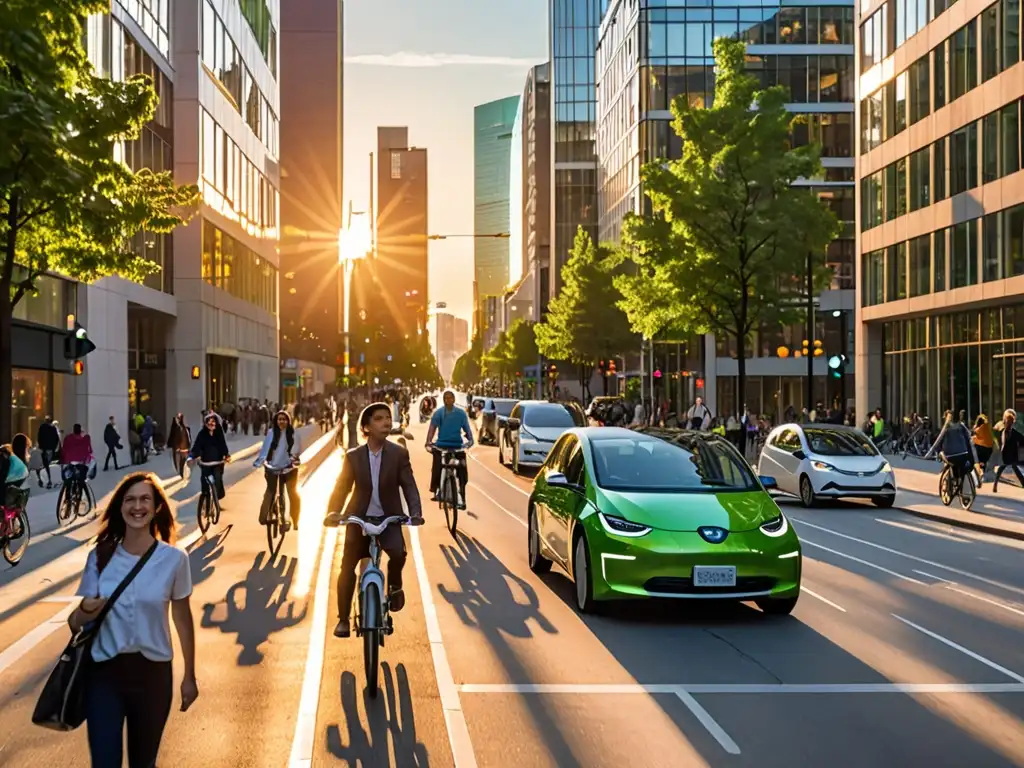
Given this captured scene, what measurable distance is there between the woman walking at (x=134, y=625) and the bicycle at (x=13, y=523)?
35.6 ft

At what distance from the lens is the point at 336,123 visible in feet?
627

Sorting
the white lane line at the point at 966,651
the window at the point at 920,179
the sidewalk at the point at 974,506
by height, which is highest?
the window at the point at 920,179

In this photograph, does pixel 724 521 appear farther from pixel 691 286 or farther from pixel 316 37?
pixel 316 37

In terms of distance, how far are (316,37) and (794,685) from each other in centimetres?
19936

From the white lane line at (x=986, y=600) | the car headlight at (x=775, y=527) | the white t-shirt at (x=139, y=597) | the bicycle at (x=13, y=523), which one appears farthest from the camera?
the bicycle at (x=13, y=523)

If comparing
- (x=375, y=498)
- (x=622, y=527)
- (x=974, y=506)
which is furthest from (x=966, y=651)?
(x=974, y=506)

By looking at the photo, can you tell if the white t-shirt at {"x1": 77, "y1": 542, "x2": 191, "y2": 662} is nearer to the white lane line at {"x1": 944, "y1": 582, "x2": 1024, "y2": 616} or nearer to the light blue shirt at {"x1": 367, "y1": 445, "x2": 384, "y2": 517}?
the light blue shirt at {"x1": 367, "y1": 445, "x2": 384, "y2": 517}

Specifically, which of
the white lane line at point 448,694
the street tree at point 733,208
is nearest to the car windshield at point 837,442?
the street tree at point 733,208

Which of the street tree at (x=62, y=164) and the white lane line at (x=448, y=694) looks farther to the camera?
the street tree at (x=62, y=164)

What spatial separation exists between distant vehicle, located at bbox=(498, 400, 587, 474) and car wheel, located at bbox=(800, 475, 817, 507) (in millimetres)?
7721

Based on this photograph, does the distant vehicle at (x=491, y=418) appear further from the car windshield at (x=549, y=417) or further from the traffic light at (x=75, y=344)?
the traffic light at (x=75, y=344)

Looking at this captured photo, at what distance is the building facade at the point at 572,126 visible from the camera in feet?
388

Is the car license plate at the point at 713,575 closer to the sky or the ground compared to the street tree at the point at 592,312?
closer to the ground

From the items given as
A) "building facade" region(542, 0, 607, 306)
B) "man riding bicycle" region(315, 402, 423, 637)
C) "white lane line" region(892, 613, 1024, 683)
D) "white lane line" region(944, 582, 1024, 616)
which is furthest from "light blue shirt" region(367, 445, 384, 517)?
"building facade" region(542, 0, 607, 306)
